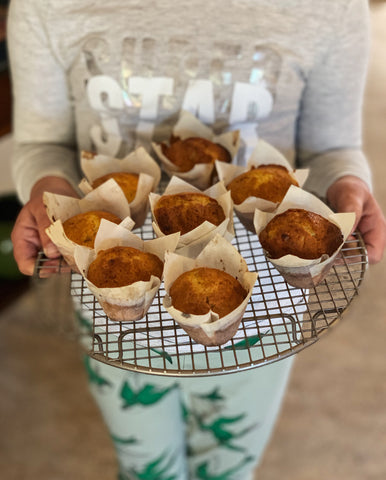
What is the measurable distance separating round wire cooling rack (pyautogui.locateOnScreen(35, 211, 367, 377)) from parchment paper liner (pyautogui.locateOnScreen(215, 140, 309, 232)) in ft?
0.36

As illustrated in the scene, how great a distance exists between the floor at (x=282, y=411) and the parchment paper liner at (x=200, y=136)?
0.71m

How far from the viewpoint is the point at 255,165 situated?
102 centimetres

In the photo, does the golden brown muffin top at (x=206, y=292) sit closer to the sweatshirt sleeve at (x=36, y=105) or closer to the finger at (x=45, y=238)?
the finger at (x=45, y=238)

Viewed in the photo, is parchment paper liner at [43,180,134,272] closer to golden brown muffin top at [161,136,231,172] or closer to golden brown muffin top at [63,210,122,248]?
golden brown muffin top at [63,210,122,248]

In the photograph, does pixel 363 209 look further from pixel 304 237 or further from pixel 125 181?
pixel 125 181

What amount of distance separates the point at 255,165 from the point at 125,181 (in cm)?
27

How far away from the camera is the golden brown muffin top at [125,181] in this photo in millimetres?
979

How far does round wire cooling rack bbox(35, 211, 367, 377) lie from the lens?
740 millimetres

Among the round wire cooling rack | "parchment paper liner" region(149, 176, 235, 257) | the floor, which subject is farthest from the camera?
the floor

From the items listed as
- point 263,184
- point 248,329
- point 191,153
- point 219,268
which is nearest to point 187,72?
point 191,153

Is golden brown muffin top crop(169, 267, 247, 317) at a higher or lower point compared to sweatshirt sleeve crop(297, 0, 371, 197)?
lower

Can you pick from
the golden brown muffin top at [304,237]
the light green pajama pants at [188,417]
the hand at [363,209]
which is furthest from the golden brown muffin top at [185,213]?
the light green pajama pants at [188,417]

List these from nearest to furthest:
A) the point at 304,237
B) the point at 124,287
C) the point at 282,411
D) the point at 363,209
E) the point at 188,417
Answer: the point at 124,287 → the point at 304,237 → the point at 363,209 → the point at 188,417 → the point at 282,411

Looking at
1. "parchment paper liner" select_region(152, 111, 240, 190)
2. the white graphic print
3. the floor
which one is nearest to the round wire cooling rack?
"parchment paper liner" select_region(152, 111, 240, 190)
